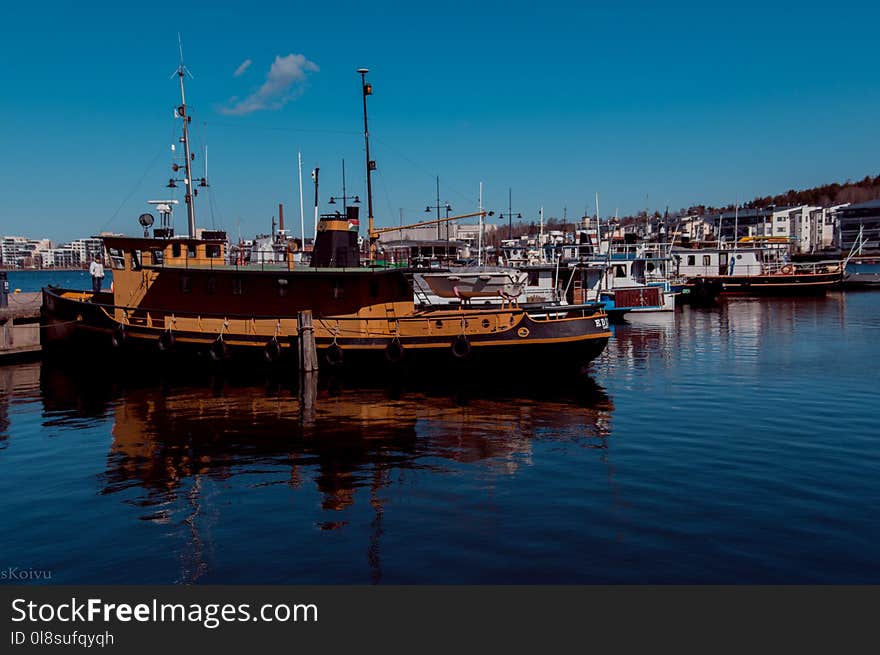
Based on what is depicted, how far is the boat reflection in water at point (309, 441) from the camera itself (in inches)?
485

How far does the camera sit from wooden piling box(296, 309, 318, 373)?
23891mm

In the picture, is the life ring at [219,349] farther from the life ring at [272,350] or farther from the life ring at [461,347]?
the life ring at [461,347]

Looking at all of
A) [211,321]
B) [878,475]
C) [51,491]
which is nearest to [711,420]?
[878,475]

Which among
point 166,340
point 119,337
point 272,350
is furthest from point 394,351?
point 119,337

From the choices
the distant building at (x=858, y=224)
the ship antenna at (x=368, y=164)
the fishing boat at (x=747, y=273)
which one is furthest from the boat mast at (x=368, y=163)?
the distant building at (x=858, y=224)

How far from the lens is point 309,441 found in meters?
16.8

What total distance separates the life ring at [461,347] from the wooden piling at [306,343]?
4.90m

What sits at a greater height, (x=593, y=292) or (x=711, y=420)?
(x=593, y=292)

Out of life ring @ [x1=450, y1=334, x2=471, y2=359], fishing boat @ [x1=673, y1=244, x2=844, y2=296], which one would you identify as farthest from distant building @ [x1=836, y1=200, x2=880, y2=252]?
life ring @ [x1=450, y1=334, x2=471, y2=359]

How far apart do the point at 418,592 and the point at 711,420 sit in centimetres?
1200

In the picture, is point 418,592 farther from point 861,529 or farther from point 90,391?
point 90,391

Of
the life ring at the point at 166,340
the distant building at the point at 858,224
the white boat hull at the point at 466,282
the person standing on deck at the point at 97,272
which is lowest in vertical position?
the life ring at the point at 166,340

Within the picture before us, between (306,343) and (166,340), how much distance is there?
5842mm

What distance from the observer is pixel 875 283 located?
3135 inches
